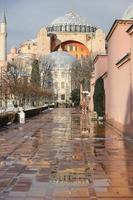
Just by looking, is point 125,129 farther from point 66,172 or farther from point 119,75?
point 66,172

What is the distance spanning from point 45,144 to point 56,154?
2940mm

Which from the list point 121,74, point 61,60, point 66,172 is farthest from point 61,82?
point 66,172

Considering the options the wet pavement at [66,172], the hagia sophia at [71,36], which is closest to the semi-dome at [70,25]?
the hagia sophia at [71,36]

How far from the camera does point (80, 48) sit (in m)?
128

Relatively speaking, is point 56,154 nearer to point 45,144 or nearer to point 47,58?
point 45,144

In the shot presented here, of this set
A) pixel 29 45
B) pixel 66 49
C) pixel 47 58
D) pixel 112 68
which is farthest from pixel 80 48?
pixel 112 68

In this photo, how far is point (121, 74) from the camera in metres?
20.4

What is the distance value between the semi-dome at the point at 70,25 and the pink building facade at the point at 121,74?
98.9 meters

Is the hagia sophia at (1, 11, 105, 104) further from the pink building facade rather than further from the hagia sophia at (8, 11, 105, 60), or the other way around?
the pink building facade

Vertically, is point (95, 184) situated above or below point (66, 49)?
below

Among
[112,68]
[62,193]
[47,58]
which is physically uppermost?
[47,58]

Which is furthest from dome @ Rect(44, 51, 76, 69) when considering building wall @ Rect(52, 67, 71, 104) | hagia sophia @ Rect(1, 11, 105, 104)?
hagia sophia @ Rect(1, 11, 105, 104)

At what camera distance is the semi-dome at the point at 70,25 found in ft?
409

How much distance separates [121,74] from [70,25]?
4165 inches
